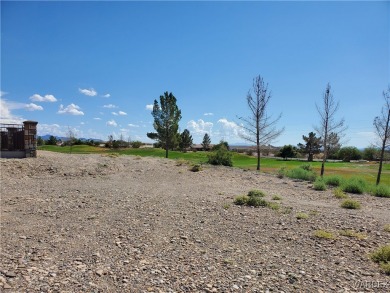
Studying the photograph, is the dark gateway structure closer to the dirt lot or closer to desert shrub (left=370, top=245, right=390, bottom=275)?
the dirt lot

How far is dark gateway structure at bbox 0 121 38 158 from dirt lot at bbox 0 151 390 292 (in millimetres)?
6805

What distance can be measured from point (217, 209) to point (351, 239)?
3691 millimetres

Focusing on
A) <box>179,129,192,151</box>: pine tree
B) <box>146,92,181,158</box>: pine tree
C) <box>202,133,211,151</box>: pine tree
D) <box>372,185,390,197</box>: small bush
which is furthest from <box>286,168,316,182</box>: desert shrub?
<box>202,133,211,151</box>: pine tree

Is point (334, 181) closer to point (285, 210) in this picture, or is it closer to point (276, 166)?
point (285, 210)

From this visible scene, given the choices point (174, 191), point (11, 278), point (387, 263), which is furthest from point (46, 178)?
point (387, 263)

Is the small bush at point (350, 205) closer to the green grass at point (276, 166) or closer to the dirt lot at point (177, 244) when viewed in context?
the dirt lot at point (177, 244)

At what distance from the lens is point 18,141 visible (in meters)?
16.9

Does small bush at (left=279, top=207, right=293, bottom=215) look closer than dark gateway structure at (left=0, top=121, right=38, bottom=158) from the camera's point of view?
Yes

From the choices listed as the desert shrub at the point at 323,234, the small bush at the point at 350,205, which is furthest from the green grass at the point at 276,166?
the desert shrub at the point at 323,234

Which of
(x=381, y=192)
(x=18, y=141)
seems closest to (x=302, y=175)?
(x=381, y=192)

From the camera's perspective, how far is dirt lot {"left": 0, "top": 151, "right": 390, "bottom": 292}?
4152mm

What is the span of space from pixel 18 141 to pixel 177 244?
50.7 ft

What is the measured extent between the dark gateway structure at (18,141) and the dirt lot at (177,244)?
6.81 meters

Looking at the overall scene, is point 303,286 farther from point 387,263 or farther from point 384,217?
point 384,217
